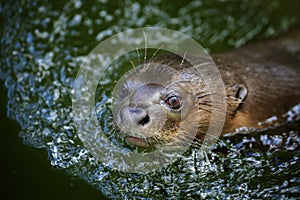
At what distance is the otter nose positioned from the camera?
11.4ft

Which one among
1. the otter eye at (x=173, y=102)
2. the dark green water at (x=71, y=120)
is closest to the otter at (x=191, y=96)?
the otter eye at (x=173, y=102)

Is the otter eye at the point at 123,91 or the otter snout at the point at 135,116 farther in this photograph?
the otter eye at the point at 123,91

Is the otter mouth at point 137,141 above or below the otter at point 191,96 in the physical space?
below

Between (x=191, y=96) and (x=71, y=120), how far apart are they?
121 cm

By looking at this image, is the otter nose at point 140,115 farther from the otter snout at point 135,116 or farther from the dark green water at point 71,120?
the dark green water at point 71,120

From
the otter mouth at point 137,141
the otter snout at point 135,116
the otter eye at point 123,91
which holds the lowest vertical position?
the otter mouth at point 137,141

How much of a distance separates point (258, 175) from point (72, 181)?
1.47 metres

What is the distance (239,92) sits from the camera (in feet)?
13.4

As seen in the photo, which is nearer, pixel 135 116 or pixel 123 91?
A: pixel 135 116

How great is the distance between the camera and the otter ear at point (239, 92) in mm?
4016

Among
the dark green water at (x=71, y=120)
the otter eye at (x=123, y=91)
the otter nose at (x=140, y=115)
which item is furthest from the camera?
the dark green water at (x=71, y=120)

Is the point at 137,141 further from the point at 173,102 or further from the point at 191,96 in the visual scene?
the point at 191,96

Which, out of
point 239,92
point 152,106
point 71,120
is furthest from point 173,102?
point 71,120

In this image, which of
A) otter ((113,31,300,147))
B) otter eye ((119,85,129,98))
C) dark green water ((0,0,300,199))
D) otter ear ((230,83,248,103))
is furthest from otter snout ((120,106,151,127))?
otter ear ((230,83,248,103))
